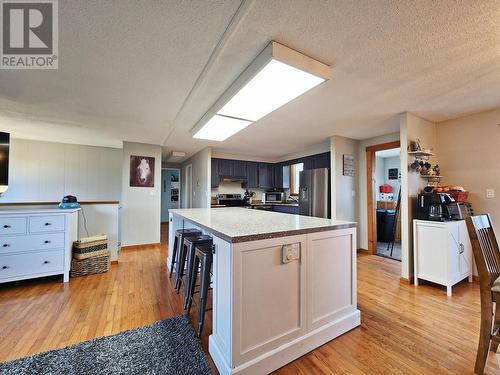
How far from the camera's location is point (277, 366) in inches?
55.3

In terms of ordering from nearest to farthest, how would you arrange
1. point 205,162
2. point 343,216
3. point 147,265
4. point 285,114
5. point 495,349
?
point 495,349 < point 285,114 < point 147,265 < point 343,216 < point 205,162

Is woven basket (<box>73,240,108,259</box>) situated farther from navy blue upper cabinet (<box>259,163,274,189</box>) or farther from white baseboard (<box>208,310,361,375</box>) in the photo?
navy blue upper cabinet (<box>259,163,274,189</box>)

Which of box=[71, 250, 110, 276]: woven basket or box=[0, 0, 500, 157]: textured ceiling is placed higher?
box=[0, 0, 500, 157]: textured ceiling

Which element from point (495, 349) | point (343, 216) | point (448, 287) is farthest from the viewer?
point (343, 216)

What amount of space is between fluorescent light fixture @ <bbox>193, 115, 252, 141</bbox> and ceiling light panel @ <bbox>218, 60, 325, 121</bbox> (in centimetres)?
25

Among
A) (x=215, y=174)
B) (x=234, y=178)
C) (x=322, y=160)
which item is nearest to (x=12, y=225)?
(x=215, y=174)

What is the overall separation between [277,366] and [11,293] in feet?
9.99

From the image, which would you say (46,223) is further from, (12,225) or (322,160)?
(322,160)

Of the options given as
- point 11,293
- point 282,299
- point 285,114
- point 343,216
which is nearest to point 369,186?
point 343,216

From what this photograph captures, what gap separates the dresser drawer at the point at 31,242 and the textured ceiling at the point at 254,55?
1589mm

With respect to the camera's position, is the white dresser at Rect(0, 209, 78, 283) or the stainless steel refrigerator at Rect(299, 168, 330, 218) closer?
the white dresser at Rect(0, 209, 78, 283)

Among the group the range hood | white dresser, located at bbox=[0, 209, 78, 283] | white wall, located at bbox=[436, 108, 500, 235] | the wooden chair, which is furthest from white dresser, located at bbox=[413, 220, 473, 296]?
white dresser, located at bbox=[0, 209, 78, 283]

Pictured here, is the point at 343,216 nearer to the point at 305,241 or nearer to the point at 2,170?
the point at 305,241

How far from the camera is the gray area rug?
1.37 metres
